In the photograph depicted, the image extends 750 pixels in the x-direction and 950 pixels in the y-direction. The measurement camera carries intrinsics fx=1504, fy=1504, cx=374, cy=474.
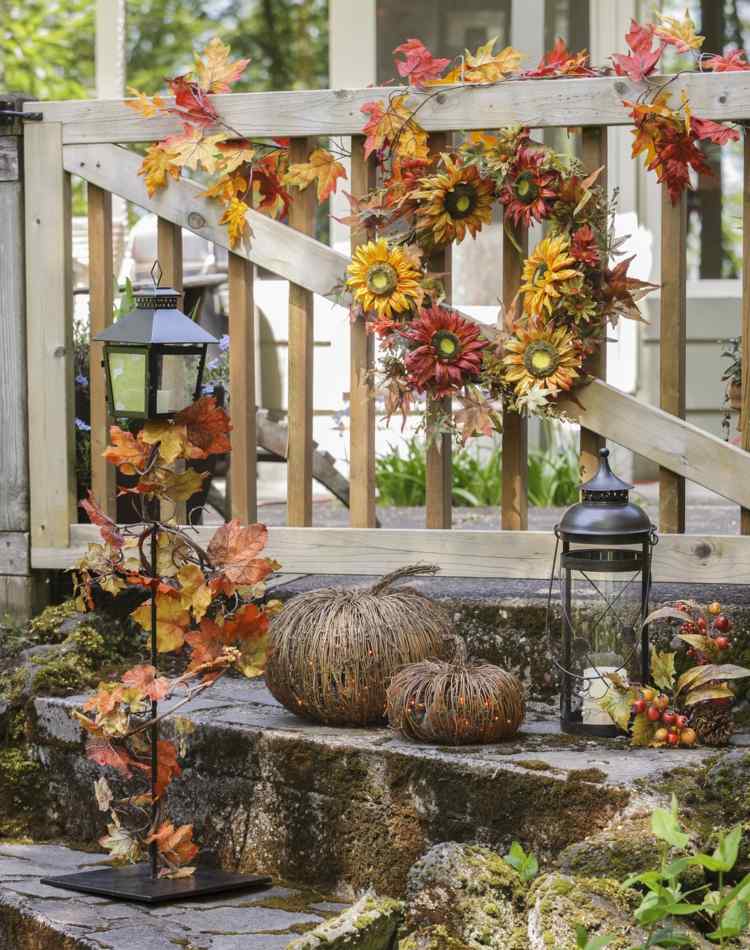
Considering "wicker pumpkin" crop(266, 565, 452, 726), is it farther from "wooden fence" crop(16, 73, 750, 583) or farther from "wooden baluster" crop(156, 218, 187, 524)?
"wooden baluster" crop(156, 218, 187, 524)

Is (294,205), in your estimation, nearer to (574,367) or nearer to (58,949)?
(574,367)

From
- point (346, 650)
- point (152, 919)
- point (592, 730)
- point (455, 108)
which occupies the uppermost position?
point (455, 108)

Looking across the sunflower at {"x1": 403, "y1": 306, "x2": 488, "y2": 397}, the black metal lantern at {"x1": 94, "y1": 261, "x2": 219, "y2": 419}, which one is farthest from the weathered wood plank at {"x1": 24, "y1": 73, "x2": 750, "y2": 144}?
the black metal lantern at {"x1": 94, "y1": 261, "x2": 219, "y2": 419}

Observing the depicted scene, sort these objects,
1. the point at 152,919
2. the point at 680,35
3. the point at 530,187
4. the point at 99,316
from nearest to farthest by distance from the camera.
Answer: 1. the point at 152,919
2. the point at 680,35
3. the point at 530,187
4. the point at 99,316

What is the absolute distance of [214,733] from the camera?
11.8 feet

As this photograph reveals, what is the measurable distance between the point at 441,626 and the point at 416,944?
113 centimetres

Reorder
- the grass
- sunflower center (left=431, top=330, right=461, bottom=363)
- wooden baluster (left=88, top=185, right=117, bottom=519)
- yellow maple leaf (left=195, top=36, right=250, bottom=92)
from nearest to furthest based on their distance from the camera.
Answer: sunflower center (left=431, top=330, right=461, bottom=363)
yellow maple leaf (left=195, top=36, right=250, bottom=92)
wooden baluster (left=88, top=185, right=117, bottom=519)
the grass

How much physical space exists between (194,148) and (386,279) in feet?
2.12

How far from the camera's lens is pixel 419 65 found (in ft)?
12.3

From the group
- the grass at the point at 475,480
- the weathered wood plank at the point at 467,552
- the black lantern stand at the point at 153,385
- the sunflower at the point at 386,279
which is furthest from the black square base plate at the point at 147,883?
the grass at the point at 475,480

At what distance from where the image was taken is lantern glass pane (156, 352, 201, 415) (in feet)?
10.9

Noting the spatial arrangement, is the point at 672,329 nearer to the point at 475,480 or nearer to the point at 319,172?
the point at 319,172

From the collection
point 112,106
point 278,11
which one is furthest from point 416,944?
point 278,11

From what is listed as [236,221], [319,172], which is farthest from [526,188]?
[236,221]
